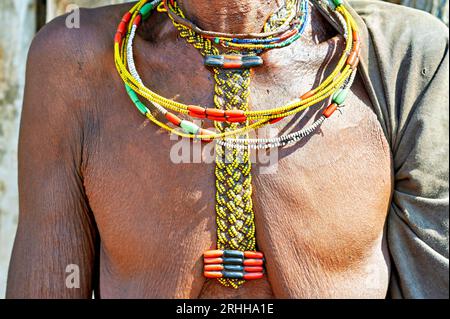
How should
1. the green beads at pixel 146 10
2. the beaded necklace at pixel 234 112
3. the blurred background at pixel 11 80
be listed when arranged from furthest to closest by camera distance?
the blurred background at pixel 11 80
the green beads at pixel 146 10
the beaded necklace at pixel 234 112

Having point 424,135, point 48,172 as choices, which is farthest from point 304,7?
point 48,172

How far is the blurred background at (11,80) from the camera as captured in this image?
3873mm

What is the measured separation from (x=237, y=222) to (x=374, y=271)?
0.41 metres

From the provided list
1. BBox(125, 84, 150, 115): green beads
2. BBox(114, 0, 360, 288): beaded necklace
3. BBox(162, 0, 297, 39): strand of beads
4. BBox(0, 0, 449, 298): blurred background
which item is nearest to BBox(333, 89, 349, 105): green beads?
BBox(114, 0, 360, 288): beaded necklace

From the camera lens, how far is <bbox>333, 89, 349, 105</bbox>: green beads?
2.80 m

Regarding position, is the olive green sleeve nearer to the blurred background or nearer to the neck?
the neck

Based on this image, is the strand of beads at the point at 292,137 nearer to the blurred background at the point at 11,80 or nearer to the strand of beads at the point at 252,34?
the strand of beads at the point at 252,34

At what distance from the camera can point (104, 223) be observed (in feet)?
9.30

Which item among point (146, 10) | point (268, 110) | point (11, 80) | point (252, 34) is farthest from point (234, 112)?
point (11, 80)

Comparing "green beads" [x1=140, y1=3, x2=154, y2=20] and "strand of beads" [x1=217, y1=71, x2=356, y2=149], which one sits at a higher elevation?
"green beads" [x1=140, y1=3, x2=154, y2=20]

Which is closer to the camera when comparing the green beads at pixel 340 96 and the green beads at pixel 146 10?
the green beads at pixel 340 96

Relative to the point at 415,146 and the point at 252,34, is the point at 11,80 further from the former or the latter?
the point at 415,146

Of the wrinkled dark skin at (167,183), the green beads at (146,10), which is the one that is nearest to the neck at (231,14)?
the wrinkled dark skin at (167,183)

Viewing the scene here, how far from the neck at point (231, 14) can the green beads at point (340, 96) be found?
10.9 inches
